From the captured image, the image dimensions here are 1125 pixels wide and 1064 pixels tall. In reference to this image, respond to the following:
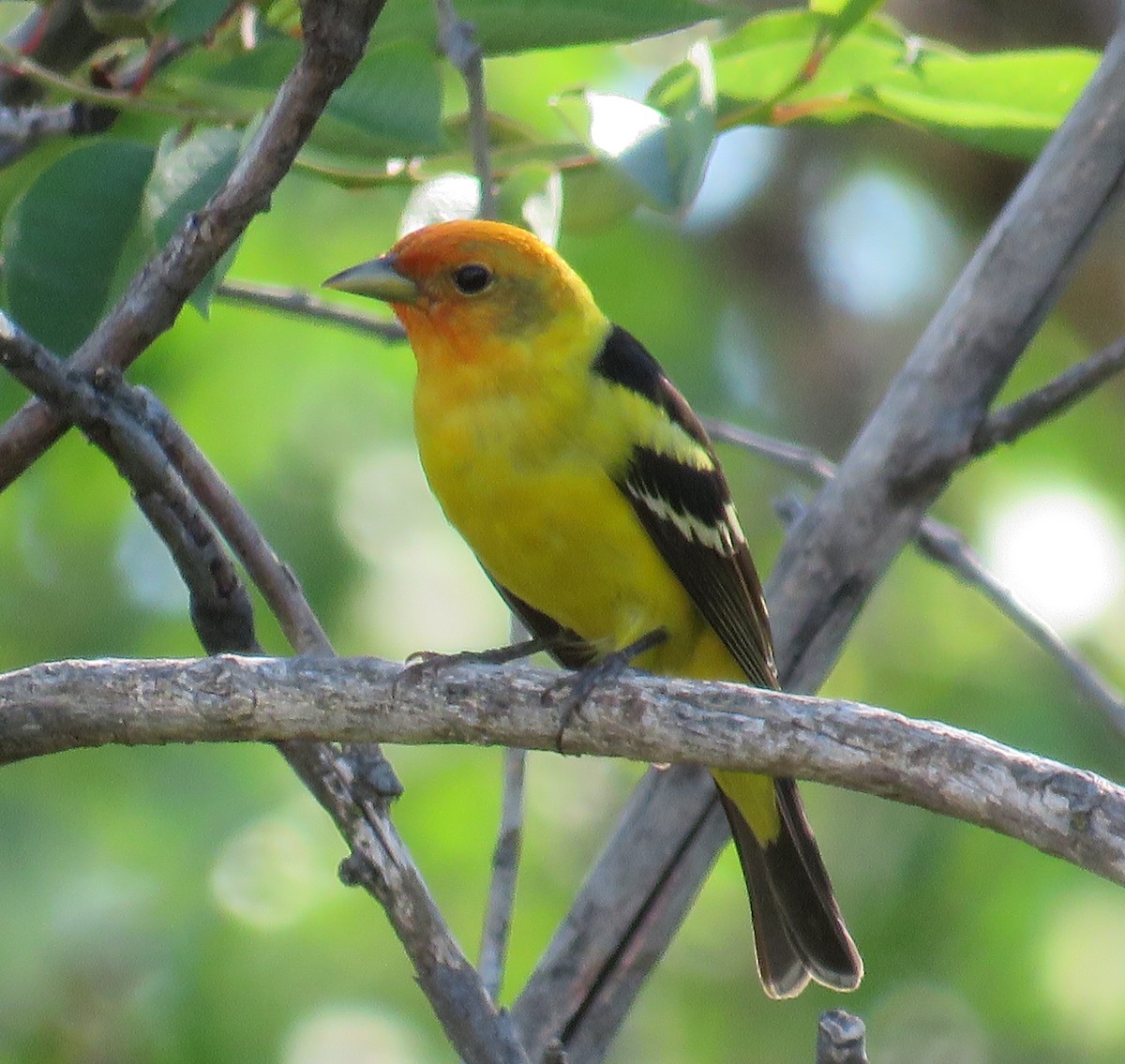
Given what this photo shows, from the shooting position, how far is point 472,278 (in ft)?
12.8

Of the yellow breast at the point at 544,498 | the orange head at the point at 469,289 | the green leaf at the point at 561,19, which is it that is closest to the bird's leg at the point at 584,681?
the yellow breast at the point at 544,498

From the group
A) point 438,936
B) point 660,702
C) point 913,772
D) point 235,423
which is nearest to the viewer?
point 913,772

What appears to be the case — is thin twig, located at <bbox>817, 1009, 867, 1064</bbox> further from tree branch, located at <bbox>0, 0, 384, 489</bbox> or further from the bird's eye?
the bird's eye

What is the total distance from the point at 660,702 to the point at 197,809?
11.8ft

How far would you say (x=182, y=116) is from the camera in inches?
123

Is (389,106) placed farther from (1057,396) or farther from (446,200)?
(1057,396)

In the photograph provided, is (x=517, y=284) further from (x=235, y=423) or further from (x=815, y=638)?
(x=235, y=423)

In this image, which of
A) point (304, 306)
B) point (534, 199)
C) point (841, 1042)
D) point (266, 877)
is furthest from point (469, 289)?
point (266, 877)

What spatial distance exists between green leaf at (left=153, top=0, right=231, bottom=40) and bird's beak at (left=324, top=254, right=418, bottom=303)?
0.86 metres

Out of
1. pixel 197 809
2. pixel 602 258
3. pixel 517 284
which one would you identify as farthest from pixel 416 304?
pixel 602 258

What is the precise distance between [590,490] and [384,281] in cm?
74

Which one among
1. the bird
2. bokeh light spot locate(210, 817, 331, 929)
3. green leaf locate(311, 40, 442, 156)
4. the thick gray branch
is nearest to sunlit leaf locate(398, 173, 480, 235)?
the bird

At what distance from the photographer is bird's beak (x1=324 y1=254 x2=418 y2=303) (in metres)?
3.83

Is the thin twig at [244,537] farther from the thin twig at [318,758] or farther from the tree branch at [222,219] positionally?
the tree branch at [222,219]
